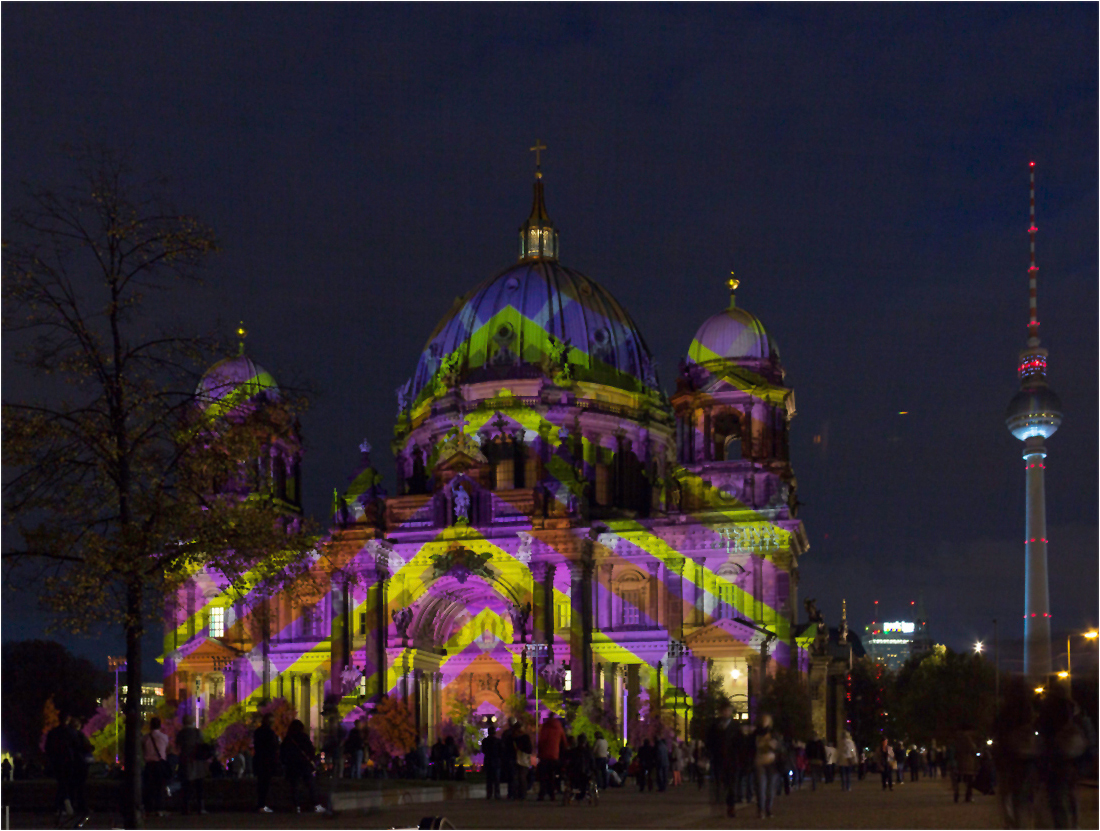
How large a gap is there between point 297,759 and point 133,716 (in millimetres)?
2702

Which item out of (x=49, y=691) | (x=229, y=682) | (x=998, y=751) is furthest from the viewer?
(x=49, y=691)

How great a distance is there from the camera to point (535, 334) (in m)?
96.8

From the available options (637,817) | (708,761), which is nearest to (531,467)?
(708,761)

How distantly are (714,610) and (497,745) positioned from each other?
45300mm

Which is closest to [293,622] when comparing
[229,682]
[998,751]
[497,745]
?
[229,682]

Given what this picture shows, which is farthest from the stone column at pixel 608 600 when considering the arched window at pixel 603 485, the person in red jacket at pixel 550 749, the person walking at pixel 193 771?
the person walking at pixel 193 771

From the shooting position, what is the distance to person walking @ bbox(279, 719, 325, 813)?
26344mm

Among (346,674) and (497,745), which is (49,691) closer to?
(346,674)

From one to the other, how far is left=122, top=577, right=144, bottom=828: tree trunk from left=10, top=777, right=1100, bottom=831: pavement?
0.48m

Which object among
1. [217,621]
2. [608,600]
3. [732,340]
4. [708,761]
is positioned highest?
[732,340]

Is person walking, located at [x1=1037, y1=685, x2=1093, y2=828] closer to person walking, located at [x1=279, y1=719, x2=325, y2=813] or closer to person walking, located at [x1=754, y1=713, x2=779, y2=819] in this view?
person walking, located at [x1=754, y1=713, x2=779, y2=819]

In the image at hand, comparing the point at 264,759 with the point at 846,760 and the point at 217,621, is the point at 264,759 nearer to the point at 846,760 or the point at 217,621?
the point at 846,760

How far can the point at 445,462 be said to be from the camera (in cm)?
8700

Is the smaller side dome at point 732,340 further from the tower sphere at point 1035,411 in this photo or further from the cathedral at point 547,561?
the tower sphere at point 1035,411
